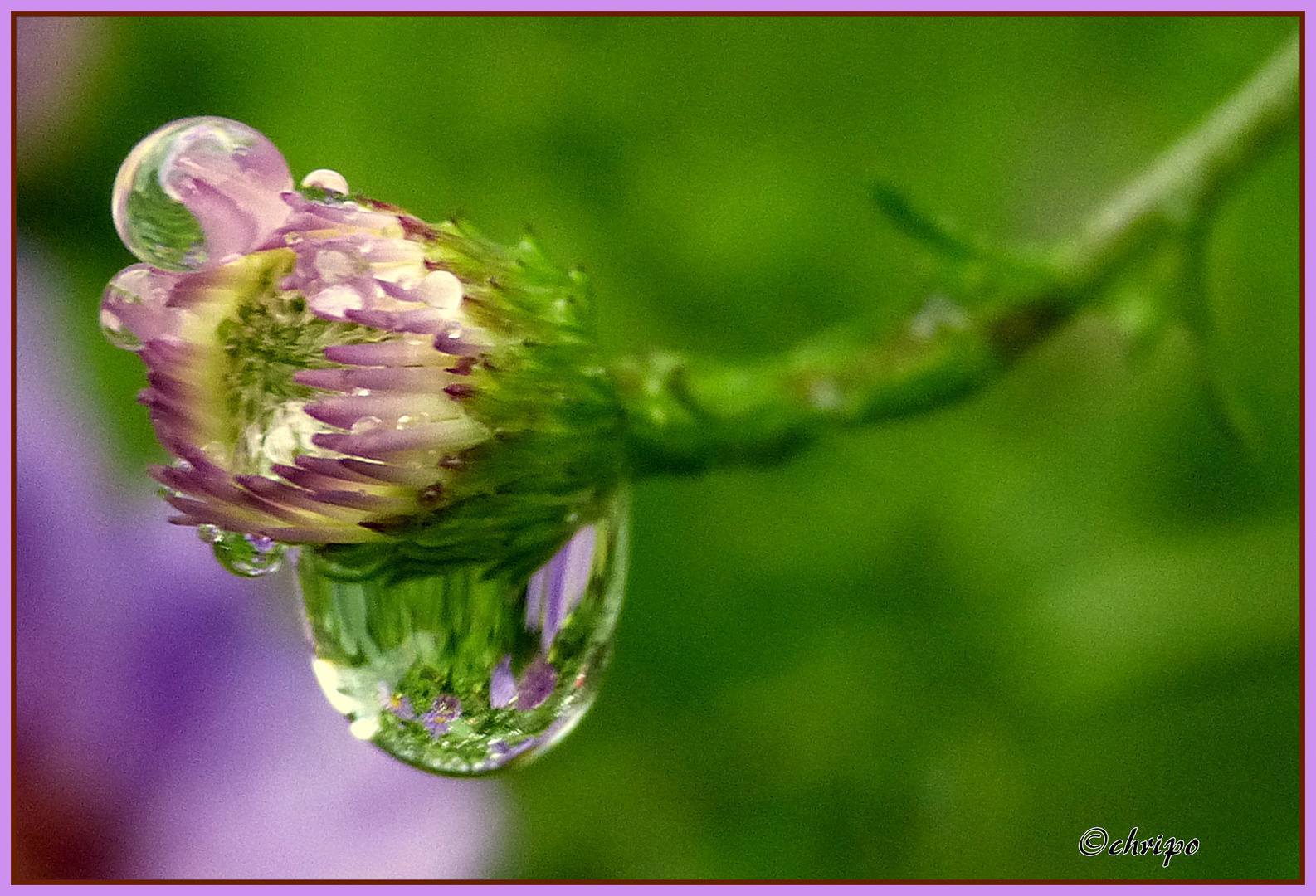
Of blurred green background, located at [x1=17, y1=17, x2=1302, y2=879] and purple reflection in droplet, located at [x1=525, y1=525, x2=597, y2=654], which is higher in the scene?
blurred green background, located at [x1=17, y1=17, x2=1302, y2=879]

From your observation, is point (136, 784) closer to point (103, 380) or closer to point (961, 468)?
point (103, 380)

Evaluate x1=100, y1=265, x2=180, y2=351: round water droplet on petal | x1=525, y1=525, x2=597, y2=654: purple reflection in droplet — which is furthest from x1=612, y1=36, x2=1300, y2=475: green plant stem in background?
x1=100, y1=265, x2=180, y2=351: round water droplet on petal

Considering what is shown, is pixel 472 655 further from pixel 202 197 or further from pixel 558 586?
pixel 202 197

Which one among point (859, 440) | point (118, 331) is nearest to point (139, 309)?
point (118, 331)

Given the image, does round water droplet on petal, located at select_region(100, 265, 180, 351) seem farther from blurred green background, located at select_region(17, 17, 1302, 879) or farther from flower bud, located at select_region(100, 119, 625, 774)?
blurred green background, located at select_region(17, 17, 1302, 879)

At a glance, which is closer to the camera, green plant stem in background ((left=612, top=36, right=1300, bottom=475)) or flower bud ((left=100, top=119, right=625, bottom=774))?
flower bud ((left=100, top=119, right=625, bottom=774))

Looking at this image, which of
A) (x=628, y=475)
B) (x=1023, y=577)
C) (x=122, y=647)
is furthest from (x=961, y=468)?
(x=122, y=647)

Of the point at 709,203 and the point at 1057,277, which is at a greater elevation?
the point at 709,203
